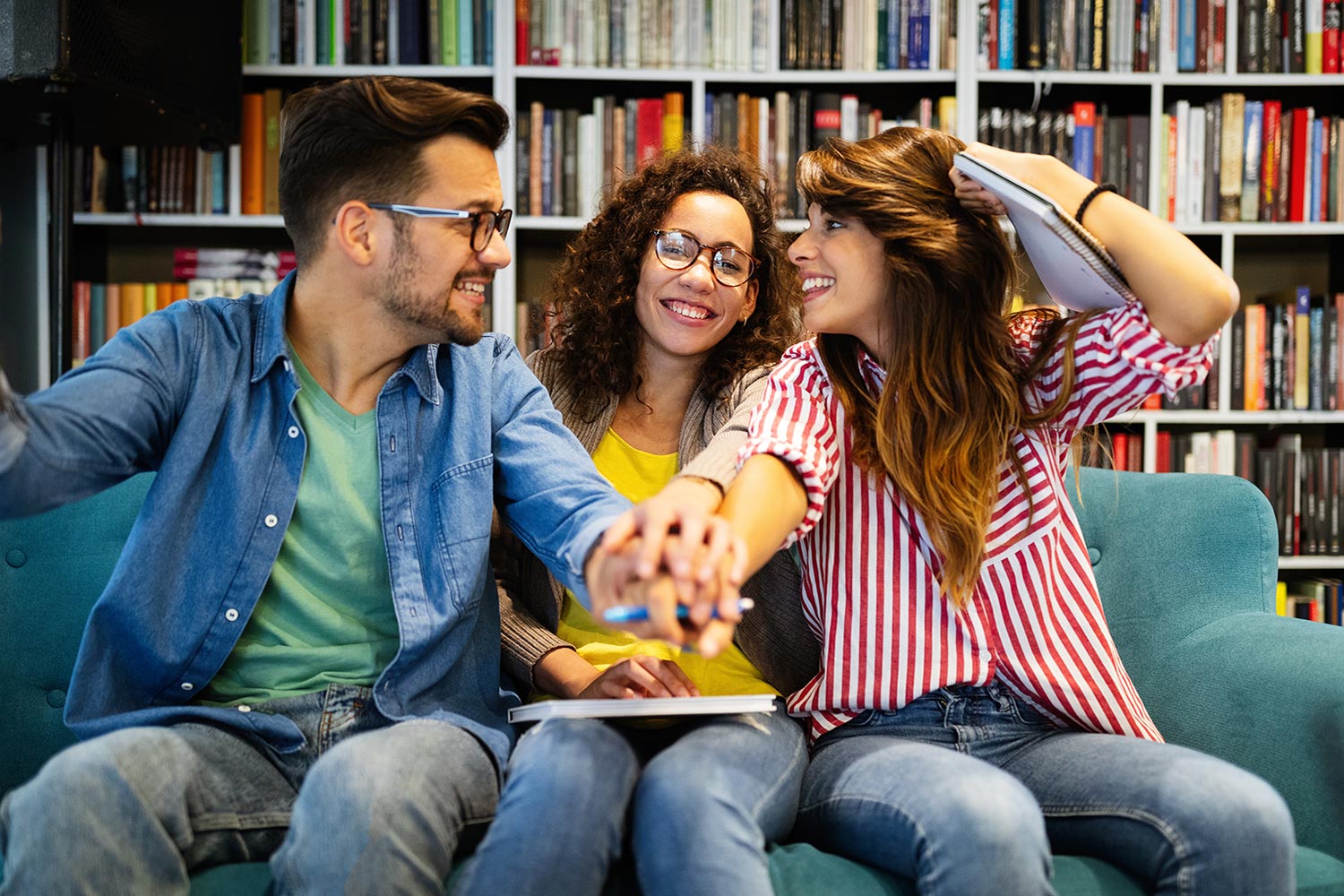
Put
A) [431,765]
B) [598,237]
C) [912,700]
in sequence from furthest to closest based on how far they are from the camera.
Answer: [598,237]
[912,700]
[431,765]

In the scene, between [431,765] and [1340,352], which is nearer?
[431,765]

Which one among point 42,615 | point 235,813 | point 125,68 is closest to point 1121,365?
point 235,813

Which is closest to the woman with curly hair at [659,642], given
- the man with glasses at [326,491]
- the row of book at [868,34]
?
the man with glasses at [326,491]

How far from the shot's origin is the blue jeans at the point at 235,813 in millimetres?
983

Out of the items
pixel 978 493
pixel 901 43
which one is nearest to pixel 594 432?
pixel 978 493

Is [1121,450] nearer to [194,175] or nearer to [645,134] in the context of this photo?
[645,134]

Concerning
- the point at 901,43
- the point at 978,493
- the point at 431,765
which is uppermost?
the point at 901,43

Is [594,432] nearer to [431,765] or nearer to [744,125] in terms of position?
[431,765]

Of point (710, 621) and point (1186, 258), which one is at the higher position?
point (1186, 258)

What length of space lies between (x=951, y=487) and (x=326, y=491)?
0.74 meters

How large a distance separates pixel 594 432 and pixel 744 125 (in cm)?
142

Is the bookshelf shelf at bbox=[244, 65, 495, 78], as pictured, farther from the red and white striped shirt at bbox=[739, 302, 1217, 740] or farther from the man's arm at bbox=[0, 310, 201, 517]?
the red and white striped shirt at bbox=[739, 302, 1217, 740]

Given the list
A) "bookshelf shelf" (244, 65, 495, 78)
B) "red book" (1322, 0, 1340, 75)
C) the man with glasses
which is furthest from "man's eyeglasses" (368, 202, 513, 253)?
"red book" (1322, 0, 1340, 75)

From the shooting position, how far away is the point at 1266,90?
9.61ft
